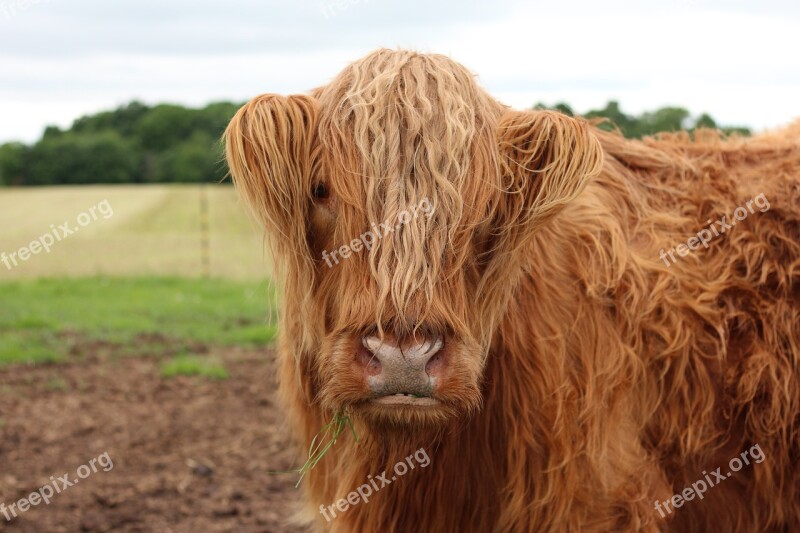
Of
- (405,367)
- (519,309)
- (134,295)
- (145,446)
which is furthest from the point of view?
(134,295)

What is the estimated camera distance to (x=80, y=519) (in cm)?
477

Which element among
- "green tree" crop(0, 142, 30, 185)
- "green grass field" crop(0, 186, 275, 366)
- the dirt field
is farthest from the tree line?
the dirt field

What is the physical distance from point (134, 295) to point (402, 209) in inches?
455

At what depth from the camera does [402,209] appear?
92.0 inches

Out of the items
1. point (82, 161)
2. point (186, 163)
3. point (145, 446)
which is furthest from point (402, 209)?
point (82, 161)

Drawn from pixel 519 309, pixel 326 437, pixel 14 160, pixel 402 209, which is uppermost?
pixel 402 209

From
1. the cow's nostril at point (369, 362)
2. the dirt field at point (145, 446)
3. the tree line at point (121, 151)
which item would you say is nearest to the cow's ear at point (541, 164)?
the cow's nostril at point (369, 362)

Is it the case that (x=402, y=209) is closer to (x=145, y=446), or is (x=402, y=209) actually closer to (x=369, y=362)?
(x=369, y=362)

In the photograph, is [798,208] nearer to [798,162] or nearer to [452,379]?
[798,162]

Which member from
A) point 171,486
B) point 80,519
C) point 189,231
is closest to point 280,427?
point 171,486

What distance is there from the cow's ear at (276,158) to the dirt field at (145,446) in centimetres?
284

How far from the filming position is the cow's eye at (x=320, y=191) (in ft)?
8.39

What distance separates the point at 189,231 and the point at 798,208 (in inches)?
1103

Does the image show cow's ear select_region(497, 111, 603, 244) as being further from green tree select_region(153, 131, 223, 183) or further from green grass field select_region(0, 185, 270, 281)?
green tree select_region(153, 131, 223, 183)
